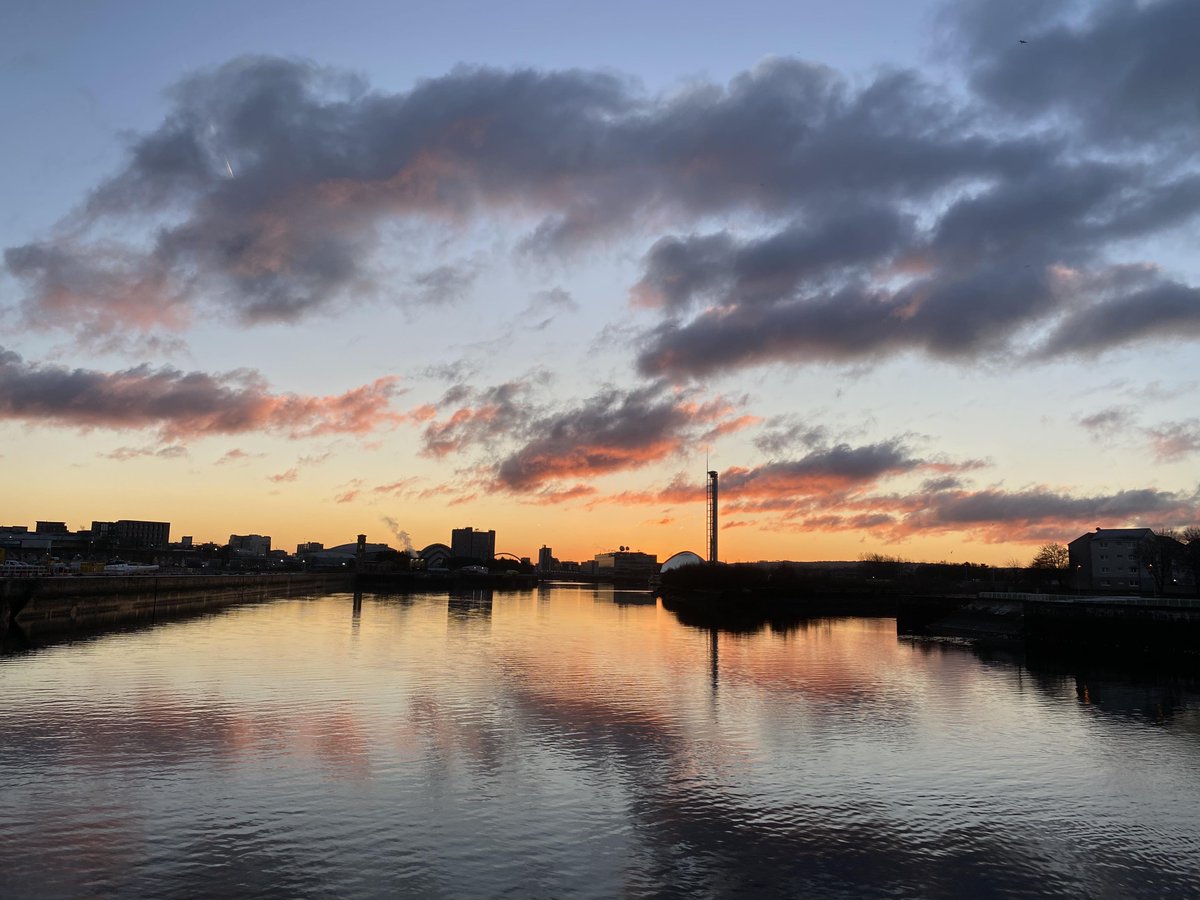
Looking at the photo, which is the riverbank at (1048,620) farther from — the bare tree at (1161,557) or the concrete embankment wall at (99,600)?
the concrete embankment wall at (99,600)

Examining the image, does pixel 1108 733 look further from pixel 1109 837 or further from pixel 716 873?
pixel 716 873

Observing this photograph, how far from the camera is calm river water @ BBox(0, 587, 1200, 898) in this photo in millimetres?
18562

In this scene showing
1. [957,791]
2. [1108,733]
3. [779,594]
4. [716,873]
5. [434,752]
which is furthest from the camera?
[779,594]

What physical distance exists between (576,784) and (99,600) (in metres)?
81.3

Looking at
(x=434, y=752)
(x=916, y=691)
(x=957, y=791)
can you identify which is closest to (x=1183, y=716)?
(x=916, y=691)

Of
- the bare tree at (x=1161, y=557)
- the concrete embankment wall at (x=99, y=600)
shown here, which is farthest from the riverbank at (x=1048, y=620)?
the concrete embankment wall at (x=99, y=600)

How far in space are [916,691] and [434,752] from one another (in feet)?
105

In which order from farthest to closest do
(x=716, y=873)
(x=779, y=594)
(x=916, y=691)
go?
(x=779, y=594) → (x=916, y=691) → (x=716, y=873)

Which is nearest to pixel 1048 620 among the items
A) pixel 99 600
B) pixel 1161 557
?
pixel 1161 557

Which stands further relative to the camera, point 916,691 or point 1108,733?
point 916,691

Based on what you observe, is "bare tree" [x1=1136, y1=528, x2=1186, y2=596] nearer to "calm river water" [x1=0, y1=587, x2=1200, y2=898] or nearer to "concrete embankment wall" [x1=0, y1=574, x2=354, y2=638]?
"calm river water" [x1=0, y1=587, x2=1200, y2=898]

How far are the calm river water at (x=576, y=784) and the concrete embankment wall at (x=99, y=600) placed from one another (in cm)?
2228

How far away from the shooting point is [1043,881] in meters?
18.9

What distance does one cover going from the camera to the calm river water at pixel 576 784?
18.6 metres
